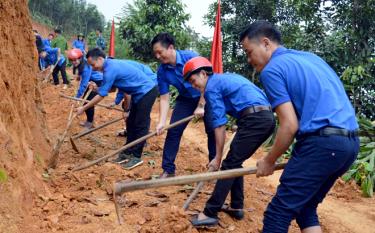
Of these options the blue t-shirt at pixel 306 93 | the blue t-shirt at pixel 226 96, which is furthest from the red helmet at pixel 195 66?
the blue t-shirt at pixel 306 93

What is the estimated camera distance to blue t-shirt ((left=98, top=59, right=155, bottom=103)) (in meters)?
5.54

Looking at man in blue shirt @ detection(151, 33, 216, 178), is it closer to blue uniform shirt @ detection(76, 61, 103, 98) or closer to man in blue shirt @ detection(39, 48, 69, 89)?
blue uniform shirt @ detection(76, 61, 103, 98)

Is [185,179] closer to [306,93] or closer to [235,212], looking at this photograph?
[306,93]

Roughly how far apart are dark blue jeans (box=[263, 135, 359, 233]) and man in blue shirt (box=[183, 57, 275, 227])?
0.97m

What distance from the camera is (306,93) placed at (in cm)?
244

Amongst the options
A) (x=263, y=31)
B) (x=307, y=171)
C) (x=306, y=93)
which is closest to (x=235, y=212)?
(x=307, y=171)

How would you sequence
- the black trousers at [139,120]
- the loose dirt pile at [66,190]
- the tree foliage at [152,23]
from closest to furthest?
1. the loose dirt pile at [66,190]
2. the black trousers at [139,120]
3. the tree foliage at [152,23]

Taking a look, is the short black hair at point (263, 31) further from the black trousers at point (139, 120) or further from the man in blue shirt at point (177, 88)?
the black trousers at point (139, 120)

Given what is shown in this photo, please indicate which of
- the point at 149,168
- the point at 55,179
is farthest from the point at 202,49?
the point at 55,179

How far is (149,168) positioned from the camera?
5723 mm

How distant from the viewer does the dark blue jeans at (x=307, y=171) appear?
2.44 metres

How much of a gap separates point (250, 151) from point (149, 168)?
2423mm

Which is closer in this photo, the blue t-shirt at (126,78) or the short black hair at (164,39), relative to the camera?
the short black hair at (164,39)

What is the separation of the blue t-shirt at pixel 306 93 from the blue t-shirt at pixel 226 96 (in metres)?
1.17
